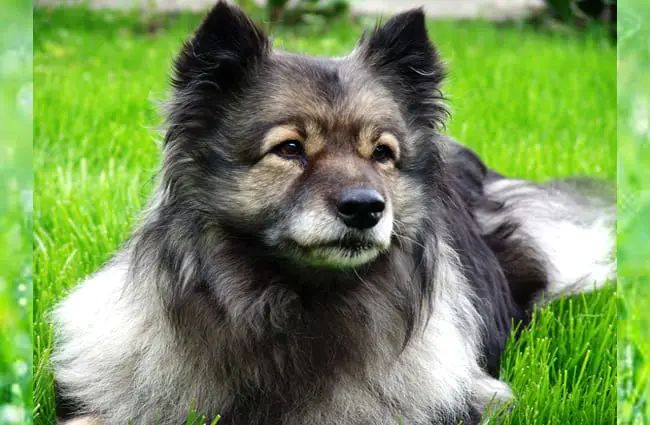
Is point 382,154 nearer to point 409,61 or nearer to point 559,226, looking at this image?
point 409,61

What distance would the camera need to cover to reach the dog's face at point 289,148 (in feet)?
9.42

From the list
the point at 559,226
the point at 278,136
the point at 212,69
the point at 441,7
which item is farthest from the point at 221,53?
the point at 441,7

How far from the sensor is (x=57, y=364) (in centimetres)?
346

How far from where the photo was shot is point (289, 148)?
301 cm

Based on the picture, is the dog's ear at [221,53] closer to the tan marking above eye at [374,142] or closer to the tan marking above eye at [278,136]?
the tan marking above eye at [278,136]

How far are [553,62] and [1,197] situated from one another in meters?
8.34

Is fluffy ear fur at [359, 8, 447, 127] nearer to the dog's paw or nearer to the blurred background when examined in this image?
the dog's paw

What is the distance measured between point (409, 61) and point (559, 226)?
1.87m

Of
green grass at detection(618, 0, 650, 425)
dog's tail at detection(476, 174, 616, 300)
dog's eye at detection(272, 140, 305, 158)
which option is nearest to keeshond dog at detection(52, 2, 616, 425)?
dog's eye at detection(272, 140, 305, 158)

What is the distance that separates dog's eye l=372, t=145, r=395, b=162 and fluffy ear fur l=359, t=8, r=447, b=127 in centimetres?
24

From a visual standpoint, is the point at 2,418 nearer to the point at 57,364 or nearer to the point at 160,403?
the point at 160,403

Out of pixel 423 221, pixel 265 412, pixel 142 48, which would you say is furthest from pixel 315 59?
pixel 142 48

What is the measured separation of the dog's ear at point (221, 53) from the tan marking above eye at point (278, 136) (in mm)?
274

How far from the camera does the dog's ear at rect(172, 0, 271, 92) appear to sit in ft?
9.99
